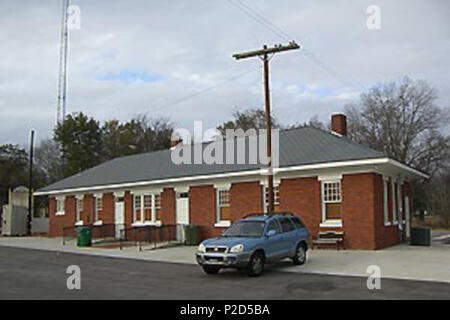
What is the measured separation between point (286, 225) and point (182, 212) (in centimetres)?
1208

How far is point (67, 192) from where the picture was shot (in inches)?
1388

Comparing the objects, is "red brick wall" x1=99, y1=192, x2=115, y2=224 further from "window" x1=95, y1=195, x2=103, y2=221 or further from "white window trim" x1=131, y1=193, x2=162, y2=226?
"white window trim" x1=131, y1=193, x2=162, y2=226

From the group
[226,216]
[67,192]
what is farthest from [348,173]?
[67,192]

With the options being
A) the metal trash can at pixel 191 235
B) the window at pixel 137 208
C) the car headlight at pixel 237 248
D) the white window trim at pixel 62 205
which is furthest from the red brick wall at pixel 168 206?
the car headlight at pixel 237 248

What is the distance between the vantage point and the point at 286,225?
1677 centimetres

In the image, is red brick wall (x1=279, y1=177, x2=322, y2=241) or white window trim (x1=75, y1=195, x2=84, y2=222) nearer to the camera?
red brick wall (x1=279, y1=177, x2=322, y2=241)

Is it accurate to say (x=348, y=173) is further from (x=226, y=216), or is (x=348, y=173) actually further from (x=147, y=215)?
(x=147, y=215)

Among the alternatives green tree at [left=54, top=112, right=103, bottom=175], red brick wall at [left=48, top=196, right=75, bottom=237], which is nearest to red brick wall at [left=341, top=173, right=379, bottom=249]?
red brick wall at [left=48, top=196, right=75, bottom=237]

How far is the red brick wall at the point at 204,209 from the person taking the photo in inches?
1040

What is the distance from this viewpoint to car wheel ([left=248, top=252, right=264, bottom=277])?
47.6 ft

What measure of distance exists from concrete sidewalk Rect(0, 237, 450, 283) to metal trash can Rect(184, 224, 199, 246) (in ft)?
4.74

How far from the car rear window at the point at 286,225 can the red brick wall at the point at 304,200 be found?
19.5 ft
